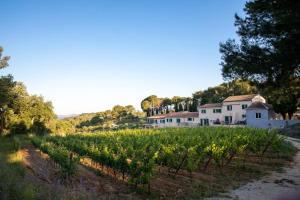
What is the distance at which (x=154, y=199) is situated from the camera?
906cm

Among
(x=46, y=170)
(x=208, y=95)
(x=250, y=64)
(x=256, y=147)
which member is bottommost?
(x=46, y=170)

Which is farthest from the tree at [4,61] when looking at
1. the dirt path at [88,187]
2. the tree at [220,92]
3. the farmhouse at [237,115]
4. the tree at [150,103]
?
the tree at [150,103]

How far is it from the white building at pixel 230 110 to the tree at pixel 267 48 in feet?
112

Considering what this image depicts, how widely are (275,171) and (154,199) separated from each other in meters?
7.17

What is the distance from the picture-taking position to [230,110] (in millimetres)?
49500

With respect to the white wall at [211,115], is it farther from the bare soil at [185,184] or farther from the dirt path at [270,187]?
the dirt path at [270,187]

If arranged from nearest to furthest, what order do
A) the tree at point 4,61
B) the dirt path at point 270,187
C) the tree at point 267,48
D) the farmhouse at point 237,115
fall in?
the dirt path at point 270,187 < the tree at point 267,48 < the tree at point 4,61 < the farmhouse at point 237,115

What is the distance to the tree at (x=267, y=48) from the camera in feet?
33.8

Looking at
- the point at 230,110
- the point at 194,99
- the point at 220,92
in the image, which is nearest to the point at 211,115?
the point at 230,110

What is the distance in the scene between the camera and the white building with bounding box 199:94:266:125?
47.5 m

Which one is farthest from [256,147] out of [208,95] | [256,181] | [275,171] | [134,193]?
[208,95]

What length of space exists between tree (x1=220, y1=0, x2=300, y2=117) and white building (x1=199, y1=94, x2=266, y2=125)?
3413 centimetres

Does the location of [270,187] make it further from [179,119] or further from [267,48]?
[179,119]

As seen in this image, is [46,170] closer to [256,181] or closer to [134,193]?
[134,193]
